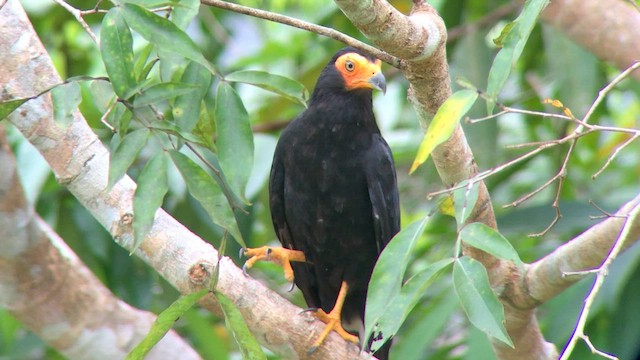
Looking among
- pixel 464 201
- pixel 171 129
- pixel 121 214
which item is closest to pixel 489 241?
pixel 464 201

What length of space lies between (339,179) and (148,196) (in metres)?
1.41

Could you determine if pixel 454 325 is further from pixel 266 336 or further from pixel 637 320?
pixel 266 336

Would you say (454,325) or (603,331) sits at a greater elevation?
(603,331)

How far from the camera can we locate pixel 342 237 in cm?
320

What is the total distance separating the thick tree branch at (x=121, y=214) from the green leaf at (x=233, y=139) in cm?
61

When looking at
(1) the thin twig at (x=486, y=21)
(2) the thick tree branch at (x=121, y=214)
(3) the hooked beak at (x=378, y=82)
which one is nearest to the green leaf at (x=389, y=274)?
(2) the thick tree branch at (x=121, y=214)

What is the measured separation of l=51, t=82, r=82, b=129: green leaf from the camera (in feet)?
5.99

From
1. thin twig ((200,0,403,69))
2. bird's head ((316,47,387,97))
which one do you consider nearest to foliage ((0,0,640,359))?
thin twig ((200,0,403,69))

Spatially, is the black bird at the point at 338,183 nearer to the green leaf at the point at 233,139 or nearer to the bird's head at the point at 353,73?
the bird's head at the point at 353,73

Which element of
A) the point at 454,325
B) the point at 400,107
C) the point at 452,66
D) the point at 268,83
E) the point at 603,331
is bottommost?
the point at 454,325

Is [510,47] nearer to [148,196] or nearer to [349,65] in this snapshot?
[148,196]

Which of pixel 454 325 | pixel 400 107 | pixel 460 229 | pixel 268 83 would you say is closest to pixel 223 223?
pixel 268 83

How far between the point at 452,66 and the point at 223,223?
2.93 metres

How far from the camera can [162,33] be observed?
5.69 ft
